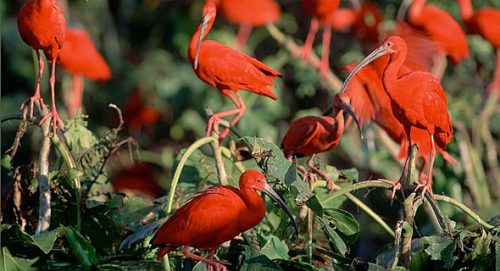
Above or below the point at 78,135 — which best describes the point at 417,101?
above

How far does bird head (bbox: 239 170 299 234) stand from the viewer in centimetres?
389

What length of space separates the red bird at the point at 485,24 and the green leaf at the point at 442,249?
12.8 feet

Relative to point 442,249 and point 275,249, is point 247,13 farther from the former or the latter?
point 442,249

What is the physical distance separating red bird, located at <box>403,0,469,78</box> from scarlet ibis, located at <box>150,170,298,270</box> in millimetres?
2911

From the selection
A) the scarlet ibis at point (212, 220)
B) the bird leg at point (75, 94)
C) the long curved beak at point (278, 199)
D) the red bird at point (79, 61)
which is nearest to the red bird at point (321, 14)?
the red bird at point (79, 61)

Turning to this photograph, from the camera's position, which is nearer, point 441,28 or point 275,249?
point 275,249

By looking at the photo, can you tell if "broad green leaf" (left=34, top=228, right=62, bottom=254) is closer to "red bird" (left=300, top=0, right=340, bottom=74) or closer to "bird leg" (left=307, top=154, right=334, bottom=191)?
"bird leg" (left=307, top=154, right=334, bottom=191)

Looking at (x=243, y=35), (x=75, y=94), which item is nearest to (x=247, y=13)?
(x=243, y=35)

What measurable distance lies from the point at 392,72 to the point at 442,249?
0.69 metres

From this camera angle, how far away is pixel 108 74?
26.5ft

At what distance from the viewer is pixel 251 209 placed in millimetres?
3826

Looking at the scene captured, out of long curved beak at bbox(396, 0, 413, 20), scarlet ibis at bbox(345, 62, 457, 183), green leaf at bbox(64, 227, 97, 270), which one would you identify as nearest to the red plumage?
long curved beak at bbox(396, 0, 413, 20)

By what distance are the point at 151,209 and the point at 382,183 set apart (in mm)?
982

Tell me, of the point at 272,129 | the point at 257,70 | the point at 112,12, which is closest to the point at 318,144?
the point at 257,70
